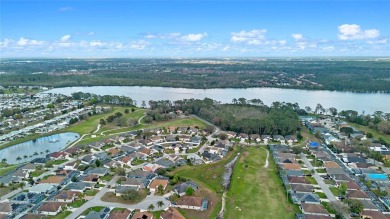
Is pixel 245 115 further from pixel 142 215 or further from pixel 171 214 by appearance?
pixel 142 215

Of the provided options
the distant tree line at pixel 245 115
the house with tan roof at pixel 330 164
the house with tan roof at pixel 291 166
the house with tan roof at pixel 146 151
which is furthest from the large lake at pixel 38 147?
the house with tan roof at pixel 330 164

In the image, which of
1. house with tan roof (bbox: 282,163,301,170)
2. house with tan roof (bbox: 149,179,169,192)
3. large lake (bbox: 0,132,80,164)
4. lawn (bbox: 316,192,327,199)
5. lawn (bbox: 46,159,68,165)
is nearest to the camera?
lawn (bbox: 316,192,327,199)

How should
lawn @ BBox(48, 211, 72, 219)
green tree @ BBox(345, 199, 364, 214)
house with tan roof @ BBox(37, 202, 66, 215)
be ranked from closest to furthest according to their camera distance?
lawn @ BBox(48, 211, 72, 219) → green tree @ BBox(345, 199, 364, 214) → house with tan roof @ BBox(37, 202, 66, 215)

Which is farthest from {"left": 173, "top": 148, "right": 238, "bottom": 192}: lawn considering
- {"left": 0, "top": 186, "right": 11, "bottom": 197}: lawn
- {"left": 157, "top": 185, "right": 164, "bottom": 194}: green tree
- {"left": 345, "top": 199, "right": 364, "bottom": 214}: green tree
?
{"left": 0, "top": 186, "right": 11, "bottom": 197}: lawn

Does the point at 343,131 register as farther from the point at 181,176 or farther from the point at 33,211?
the point at 33,211

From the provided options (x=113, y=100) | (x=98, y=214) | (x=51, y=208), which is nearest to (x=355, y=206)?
(x=98, y=214)

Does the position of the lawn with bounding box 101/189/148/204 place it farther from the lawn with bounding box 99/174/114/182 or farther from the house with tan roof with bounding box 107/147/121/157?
the house with tan roof with bounding box 107/147/121/157
